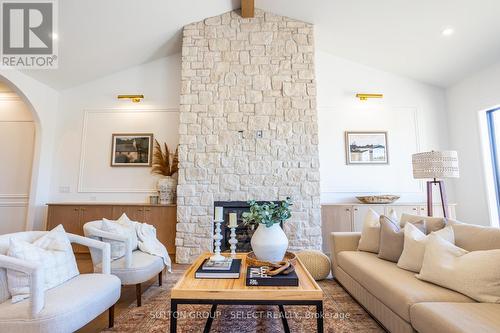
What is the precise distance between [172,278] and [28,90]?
385cm

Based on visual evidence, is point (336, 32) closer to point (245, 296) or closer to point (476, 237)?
point (476, 237)

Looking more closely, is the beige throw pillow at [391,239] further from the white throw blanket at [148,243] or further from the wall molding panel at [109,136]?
the wall molding panel at [109,136]

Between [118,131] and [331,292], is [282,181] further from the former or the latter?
[118,131]

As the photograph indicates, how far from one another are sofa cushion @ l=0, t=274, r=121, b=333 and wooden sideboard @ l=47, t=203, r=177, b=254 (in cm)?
219

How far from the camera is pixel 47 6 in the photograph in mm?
3219

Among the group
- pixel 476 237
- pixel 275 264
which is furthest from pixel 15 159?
pixel 476 237

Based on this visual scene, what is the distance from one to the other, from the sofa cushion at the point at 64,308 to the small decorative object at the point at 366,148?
4.15 meters

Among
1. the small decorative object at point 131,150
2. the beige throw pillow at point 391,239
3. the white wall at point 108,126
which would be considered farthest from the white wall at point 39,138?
the beige throw pillow at point 391,239

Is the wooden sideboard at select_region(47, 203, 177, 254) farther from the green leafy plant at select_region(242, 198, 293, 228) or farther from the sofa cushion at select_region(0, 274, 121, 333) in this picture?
the green leafy plant at select_region(242, 198, 293, 228)

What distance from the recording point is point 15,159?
184 inches

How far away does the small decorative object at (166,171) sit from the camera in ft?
13.9

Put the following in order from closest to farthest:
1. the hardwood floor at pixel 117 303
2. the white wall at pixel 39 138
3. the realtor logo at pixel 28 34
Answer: the hardwood floor at pixel 117 303, the realtor logo at pixel 28 34, the white wall at pixel 39 138

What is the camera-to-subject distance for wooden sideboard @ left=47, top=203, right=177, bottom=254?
13.2ft

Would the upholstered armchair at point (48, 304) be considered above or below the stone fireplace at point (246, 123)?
below
